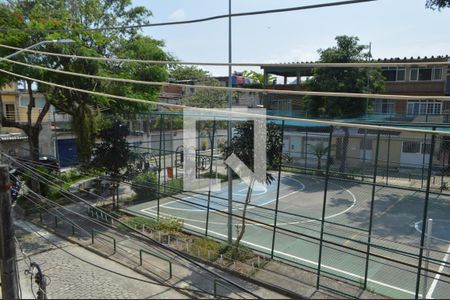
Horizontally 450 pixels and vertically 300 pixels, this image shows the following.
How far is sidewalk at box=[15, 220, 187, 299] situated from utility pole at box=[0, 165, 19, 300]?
3937 mm

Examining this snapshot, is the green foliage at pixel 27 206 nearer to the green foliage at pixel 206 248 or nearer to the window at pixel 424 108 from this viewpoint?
the green foliage at pixel 206 248

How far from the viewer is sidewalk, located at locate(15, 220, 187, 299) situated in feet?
32.7

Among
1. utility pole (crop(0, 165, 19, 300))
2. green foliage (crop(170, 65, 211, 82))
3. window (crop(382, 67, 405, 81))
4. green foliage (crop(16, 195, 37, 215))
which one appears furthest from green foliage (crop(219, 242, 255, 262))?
green foliage (crop(170, 65, 211, 82))

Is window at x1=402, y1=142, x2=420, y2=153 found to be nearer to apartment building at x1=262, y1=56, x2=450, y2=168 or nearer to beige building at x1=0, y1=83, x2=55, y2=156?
apartment building at x1=262, y1=56, x2=450, y2=168

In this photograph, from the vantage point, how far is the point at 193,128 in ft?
85.9

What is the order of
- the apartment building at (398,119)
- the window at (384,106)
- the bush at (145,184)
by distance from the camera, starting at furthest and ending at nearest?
the window at (384,106) → the apartment building at (398,119) → the bush at (145,184)

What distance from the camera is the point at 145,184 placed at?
17.9 metres

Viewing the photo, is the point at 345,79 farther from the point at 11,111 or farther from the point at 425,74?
the point at 11,111

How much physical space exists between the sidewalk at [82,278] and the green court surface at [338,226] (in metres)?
2.63

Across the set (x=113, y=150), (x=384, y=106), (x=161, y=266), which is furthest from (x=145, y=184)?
(x=384, y=106)

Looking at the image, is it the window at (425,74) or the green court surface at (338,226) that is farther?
the window at (425,74)

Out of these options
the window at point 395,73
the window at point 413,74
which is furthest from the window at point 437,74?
the window at point 395,73

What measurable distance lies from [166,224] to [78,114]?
587 cm

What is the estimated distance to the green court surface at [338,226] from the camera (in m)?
10.8
